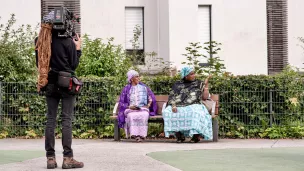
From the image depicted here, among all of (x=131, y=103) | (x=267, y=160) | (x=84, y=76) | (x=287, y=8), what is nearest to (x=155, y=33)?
(x=287, y=8)

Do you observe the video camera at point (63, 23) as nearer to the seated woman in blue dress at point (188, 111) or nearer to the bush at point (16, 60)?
the seated woman in blue dress at point (188, 111)

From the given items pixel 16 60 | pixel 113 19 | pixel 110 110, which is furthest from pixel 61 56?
pixel 113 19

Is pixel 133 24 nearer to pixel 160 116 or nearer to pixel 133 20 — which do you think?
pixel 133 20

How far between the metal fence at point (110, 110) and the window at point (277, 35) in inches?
385

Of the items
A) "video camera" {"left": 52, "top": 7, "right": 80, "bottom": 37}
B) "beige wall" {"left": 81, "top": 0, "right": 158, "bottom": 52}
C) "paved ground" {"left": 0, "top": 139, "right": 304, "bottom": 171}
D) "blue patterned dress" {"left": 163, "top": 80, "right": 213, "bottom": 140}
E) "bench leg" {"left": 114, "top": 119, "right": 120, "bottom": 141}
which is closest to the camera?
"video camera" {"left": 52, "top": 7, "right": 80, "bottom": 37}

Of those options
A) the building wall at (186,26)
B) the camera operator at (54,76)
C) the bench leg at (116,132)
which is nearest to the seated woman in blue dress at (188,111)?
the bench leg at (116,132)

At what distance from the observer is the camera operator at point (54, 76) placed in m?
10.2

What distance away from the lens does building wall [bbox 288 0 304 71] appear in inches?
1033

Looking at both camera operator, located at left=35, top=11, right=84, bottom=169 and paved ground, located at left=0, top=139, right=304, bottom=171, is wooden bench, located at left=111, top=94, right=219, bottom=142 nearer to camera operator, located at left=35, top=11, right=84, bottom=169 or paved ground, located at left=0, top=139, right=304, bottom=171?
paved ground, located at left=0, top=139, right=304, bottom=171

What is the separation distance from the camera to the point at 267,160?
11422 millimetres

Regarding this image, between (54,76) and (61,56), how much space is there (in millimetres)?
268

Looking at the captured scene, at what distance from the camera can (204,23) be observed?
2512cm

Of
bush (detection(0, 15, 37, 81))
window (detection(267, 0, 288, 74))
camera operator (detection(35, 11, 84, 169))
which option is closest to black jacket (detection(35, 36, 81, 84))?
camera operator (detection(35, 11, 84, 169))

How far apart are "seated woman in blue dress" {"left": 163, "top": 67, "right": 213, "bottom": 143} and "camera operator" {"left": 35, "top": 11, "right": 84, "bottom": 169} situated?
5215mm
